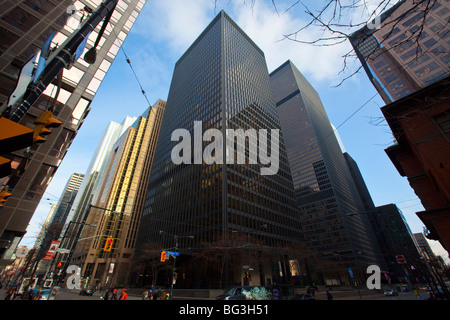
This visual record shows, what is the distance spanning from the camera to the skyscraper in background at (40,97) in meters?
14.2

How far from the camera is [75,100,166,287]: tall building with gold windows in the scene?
7775cm

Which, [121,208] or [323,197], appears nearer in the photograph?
[121,208]

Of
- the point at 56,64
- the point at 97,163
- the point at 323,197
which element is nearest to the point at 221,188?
the point at 56,64

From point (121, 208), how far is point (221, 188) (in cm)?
6549

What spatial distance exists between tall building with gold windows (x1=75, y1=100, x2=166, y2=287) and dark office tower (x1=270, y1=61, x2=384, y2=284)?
9280cm

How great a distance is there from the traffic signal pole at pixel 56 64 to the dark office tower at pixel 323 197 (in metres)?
105

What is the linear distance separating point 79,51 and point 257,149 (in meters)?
63.3

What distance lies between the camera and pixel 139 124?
118m

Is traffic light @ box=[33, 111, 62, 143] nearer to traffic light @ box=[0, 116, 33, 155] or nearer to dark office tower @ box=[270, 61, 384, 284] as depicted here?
traffic light @ box=[0, 116, 33, 155]

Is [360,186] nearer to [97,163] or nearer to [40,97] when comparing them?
[40,97]

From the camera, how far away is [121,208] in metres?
92.1

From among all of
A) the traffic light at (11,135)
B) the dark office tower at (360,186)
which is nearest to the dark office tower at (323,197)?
the dark office tower at (360,186)
